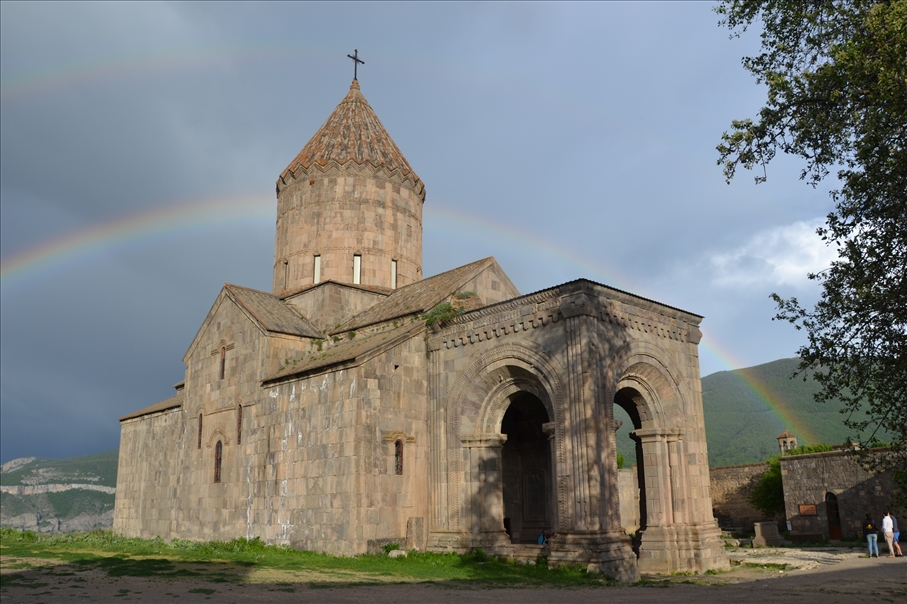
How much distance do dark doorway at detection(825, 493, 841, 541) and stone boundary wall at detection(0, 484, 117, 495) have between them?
108m

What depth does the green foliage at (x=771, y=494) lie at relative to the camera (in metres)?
29.5

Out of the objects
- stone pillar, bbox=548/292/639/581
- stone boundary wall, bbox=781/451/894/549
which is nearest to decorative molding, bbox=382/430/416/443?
stone pillar, bbox=548/292/639/581

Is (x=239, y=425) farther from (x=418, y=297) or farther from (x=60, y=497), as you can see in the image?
(x=60, y=497)

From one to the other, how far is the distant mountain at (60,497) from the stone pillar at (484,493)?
7981 centimetres

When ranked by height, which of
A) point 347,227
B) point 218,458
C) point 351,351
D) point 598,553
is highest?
point 347,227

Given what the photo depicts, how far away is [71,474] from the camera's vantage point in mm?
130625

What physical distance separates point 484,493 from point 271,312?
891cm

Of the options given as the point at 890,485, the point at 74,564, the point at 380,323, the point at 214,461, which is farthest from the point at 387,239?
the point at 890,485

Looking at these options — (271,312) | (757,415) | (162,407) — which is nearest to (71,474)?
(757,415)

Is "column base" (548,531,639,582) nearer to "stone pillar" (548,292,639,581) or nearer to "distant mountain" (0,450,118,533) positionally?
"stone pillar" (548,292,639,581)

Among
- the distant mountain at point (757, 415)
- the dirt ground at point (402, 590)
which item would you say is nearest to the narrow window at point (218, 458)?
the dirt ground at point (402, 590)

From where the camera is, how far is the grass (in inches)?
485

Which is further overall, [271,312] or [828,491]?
[828,491]

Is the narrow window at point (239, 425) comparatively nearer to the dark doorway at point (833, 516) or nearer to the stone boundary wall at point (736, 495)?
the dark doorway at point (833, 516)
